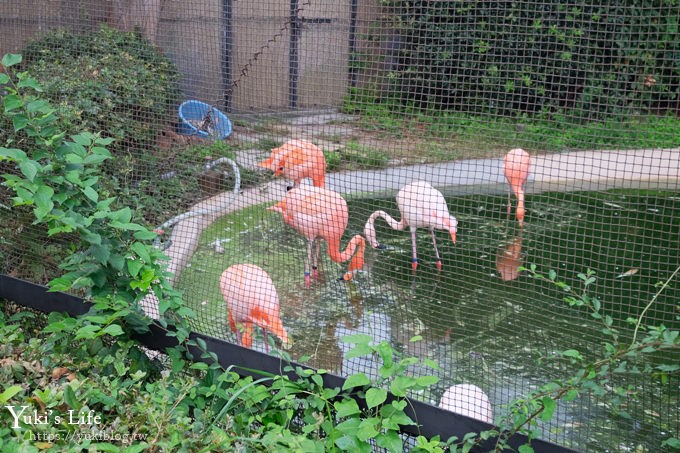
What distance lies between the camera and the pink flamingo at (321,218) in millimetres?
3934

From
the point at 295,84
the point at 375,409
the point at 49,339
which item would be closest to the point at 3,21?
the point at 295,84

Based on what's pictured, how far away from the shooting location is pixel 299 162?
4.49 meters

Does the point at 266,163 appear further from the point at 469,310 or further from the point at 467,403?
the point at 467,403

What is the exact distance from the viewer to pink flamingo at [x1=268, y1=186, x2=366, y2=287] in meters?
3.93

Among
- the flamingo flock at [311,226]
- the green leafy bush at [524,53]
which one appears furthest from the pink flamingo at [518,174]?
the green leafy bush at [524,53]

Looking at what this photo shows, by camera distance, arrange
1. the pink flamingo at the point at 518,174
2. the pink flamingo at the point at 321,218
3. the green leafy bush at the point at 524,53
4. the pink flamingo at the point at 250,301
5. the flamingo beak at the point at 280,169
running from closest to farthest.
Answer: the green leafy bush at the point at 524,53, the pink flamingo at the point at 250,301, the pink flamingo at the point at 321,218, the flamingo beak at the point at 280,169, the pink flamingo at the point at 518,174

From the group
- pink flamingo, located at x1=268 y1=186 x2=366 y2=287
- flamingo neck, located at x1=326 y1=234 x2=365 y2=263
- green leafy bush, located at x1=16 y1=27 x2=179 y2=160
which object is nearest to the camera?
green leafy bush, located at x1=16 y1=27 x2=179 y2=160

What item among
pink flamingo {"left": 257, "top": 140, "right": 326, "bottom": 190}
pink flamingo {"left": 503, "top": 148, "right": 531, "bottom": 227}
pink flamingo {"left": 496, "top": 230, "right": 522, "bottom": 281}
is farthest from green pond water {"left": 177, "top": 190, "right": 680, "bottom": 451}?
pink flamingo {"left": 257, "top": 140, "right": 326, "bottom": 190}

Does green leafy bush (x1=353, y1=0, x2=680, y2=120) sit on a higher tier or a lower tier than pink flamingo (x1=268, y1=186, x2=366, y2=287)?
higher

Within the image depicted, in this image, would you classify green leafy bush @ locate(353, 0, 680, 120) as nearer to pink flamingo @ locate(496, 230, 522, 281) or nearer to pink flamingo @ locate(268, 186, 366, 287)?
pink flamingo @ locate(268, 186, 366, 287)

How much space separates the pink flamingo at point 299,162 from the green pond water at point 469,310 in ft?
1.36

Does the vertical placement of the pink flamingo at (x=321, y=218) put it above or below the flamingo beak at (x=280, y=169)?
below

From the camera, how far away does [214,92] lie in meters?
3.38

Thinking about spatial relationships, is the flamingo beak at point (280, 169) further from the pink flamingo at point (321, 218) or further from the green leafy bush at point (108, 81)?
the green leafy bush at point (108, 81)
